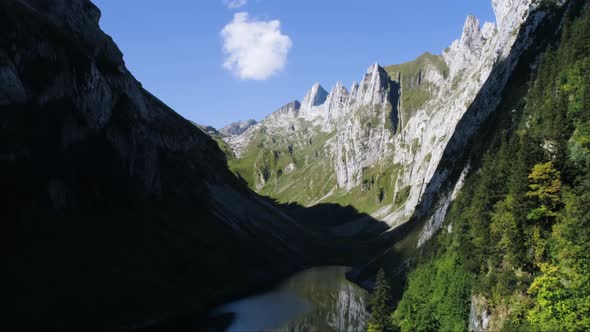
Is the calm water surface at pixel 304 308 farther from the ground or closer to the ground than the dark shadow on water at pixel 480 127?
closer to the ground

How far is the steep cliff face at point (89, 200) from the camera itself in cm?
7662

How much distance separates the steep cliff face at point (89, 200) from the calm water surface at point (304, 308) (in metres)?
10.1

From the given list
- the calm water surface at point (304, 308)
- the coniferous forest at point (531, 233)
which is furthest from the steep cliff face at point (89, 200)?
the coniferous forest at point (531, 233)

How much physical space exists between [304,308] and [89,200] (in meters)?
51.7

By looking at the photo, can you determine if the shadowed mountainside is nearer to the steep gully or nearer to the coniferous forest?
the steep gully

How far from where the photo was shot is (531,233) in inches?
1890

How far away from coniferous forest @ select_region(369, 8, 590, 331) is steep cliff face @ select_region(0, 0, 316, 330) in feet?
Result: 158

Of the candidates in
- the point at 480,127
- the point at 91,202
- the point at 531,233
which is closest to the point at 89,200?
the point at 91,202

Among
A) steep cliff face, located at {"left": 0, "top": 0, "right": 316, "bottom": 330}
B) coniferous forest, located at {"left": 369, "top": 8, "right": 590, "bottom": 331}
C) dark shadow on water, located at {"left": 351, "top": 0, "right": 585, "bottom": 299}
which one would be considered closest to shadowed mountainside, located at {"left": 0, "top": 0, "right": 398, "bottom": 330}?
steep cliff face, located at {"left": 0, "top": 0, "right": 316, "bottom": 330}

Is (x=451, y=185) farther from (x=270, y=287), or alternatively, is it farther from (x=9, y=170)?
(x=9, y=170)

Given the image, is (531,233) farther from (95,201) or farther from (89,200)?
(95,201)

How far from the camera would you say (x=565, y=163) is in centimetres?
4897

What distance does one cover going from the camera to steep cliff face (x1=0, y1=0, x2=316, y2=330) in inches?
3017

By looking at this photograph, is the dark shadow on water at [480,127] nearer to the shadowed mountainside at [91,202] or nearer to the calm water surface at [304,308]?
the calm water surface at [304,308]
